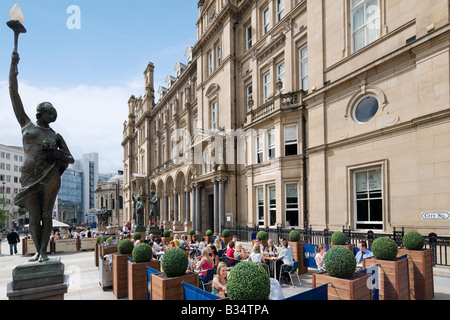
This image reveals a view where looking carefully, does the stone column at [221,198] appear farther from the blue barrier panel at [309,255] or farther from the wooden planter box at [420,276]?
the wooden planter box at [420,276]

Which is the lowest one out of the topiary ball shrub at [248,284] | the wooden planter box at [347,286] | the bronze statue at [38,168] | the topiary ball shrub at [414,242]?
the wooden planter box at [347,286]

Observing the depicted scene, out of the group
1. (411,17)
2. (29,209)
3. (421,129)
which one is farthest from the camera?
(411,17)

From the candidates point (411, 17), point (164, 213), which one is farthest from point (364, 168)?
point (164, 213)

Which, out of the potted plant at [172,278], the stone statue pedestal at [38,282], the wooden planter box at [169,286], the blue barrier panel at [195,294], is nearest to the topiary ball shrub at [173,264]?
the potted plant at [172,278]

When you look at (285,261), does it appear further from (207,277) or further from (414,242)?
(414,242)

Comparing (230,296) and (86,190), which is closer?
(230,296)

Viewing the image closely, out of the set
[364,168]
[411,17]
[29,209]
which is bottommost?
[29,209]

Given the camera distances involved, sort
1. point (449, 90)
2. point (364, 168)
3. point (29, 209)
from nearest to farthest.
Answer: point (29, 209) → point (449, 90) → point (364, 168)

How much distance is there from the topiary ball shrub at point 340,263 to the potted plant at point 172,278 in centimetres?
270

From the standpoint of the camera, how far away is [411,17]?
39.2 feet

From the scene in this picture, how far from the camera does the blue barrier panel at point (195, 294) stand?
463 cm

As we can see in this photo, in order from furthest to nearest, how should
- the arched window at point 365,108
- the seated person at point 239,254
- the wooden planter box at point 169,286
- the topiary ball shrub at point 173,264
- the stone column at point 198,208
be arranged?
the stone column at point 198,208 → the arched window at point 365,108 → the seated person at point 239,254 → the topiary ball shrub at point 173,264 → the wooden planter box at point 169,286
